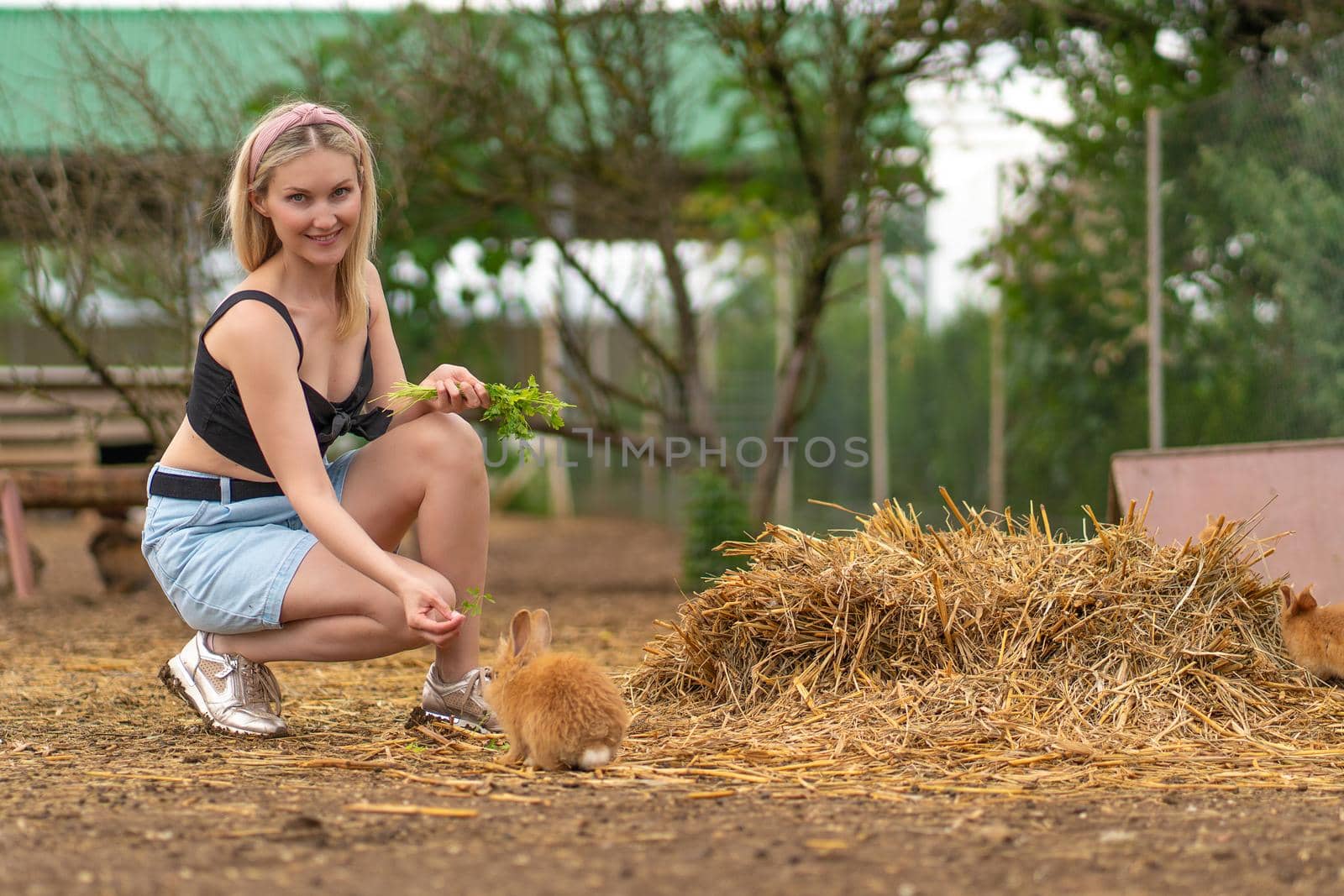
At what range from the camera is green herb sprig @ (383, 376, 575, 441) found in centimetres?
323

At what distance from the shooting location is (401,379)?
3.50 m

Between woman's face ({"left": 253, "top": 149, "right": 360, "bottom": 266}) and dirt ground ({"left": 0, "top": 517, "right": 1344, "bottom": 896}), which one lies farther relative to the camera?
woman's face ({"left": 253, "top": 149, "right": 360, "bottom": 266})

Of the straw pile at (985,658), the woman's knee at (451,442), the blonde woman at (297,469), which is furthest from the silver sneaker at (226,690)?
the straw pile at (985,658)

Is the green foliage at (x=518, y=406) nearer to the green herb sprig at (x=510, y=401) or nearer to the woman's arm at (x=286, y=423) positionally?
the green herb sprig at (x=510, y=401)

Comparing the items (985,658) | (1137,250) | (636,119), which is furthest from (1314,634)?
(636,119)

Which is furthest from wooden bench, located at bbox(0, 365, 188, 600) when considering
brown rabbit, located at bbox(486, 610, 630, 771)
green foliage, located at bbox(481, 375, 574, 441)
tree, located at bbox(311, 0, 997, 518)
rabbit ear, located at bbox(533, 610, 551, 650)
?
brown rabbit, located at bbox(486, 610, 630, 771)

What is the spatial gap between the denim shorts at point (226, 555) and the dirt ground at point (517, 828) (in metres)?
0.32

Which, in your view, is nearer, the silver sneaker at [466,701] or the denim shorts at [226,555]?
the denim shorts at [226,555]

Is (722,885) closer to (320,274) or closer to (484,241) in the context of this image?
(320,274)

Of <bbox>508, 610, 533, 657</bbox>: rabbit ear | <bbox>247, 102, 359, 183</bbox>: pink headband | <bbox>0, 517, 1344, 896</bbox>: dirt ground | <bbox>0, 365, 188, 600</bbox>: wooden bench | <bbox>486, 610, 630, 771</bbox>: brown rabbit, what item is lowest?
<bbox>0, 517, 1344, 896</bbox>: dirt ground

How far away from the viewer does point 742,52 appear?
6766mm

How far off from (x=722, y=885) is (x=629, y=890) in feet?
0.45

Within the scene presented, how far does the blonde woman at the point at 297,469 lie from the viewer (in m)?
3.09

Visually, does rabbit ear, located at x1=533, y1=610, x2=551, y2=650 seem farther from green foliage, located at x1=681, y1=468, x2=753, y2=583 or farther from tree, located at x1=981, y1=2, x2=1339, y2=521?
green foliage, located at x1=681, y1=468, x2=753, y2=583
